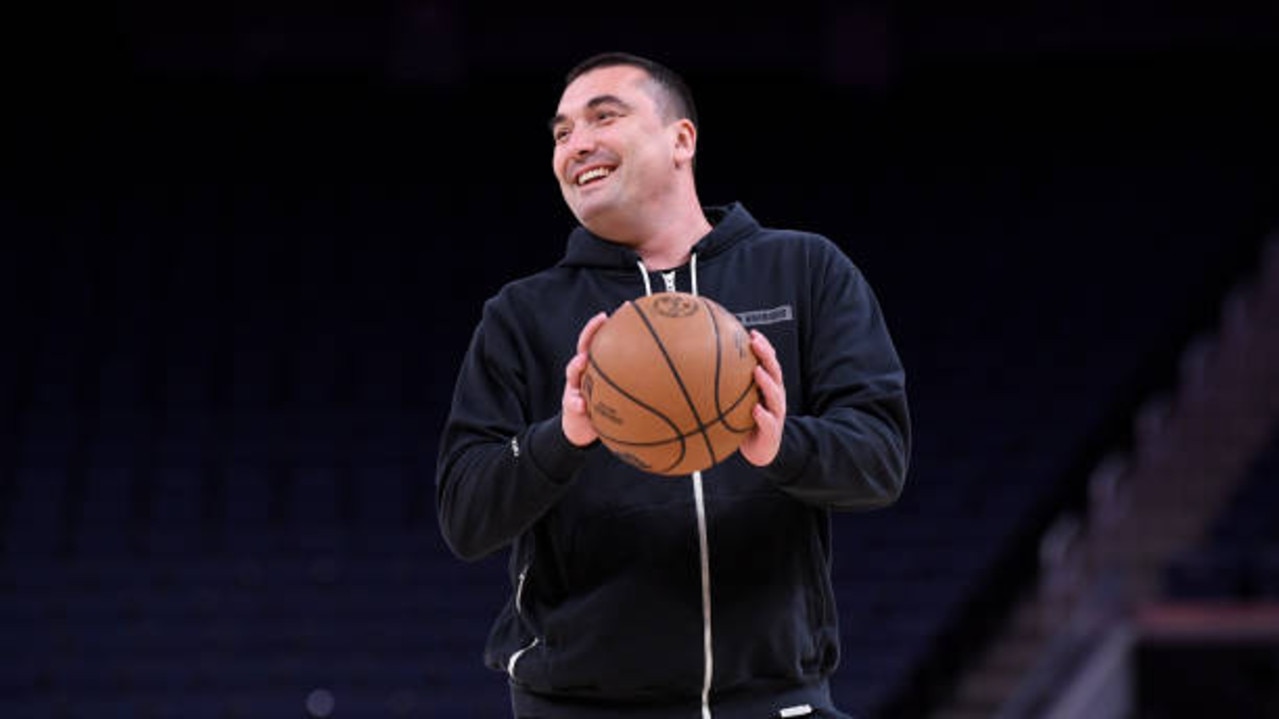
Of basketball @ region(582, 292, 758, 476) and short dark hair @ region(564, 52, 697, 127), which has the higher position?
short dark hair @ region(564, 52, 697, 127)

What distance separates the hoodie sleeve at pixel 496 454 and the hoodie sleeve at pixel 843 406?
0.25 meters

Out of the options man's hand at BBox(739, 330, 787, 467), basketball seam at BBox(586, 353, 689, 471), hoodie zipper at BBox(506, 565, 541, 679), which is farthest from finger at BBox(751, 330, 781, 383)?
hoodie zipper at BBox(506, 565, 541, 679)

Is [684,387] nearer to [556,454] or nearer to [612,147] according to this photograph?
[556,454]

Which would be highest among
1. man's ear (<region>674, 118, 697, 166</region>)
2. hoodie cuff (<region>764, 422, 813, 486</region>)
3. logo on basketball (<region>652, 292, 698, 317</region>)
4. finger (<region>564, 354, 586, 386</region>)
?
man's ear (<region>674, 118, 697, 166</region>)

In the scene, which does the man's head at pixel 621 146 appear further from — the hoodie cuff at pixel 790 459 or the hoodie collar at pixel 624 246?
the hoodie cuff at pixel 790 459

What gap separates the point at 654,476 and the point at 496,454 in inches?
→ 7.7

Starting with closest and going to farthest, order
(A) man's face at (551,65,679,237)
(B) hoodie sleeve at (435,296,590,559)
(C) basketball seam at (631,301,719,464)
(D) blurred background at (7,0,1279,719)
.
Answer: (C) basketball seam at (631,301,719,464)
(B) hoodie sleeve at (435,296,590,559)
(A) man's face at (551,65,679,237)
(D) blurred background at (7,0,1279,719)

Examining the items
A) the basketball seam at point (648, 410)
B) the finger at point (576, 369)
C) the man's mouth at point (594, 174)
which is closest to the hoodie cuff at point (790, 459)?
the basketball seam at point (648, 410)

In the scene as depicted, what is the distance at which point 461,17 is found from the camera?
1186 cm

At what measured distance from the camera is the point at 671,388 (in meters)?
1.99

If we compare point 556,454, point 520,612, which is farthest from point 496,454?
point 520,612

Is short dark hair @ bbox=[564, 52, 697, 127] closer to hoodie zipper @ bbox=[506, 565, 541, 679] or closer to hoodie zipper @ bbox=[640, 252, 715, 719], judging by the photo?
hoodie zipper @ bbox=[640, 252, 715, 719]

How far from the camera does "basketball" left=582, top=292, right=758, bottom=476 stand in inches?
78.0

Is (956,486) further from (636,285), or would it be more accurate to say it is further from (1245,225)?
(636,285)
